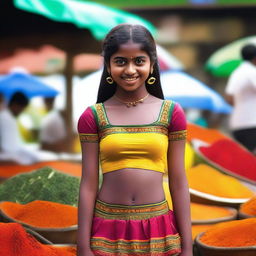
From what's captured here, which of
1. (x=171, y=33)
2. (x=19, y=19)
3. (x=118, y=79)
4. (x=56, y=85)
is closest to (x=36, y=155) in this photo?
(x=19, y=19)

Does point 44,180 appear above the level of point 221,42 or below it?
below

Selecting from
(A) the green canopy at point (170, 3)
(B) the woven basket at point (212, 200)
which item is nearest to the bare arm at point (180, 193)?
(B) the woven basket at point (212, 200)

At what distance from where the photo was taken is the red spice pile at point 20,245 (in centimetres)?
290

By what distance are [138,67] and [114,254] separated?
0.58 meters

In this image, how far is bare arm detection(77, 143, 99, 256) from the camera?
2.26 meters

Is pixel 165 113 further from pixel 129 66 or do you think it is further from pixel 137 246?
pixel 137 246

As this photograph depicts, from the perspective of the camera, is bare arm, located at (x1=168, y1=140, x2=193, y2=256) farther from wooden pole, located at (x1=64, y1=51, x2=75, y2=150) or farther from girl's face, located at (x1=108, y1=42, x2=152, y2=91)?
wooden pole, located at (x1=64, y1=51, x2=75, y2=150)

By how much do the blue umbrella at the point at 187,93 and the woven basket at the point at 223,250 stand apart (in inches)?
211

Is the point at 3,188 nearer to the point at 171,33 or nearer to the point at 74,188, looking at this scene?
the point at 74,188

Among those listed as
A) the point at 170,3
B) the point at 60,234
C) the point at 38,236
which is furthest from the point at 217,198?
the point at 170,3

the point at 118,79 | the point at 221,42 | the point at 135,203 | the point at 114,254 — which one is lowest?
the point at 114,254

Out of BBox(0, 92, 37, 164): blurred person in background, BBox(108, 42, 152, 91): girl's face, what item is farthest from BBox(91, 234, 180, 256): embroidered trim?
BBox(0, 92, 37, 164): blurred person in background

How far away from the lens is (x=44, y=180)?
4.03 m

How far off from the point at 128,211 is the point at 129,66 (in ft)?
1.46
